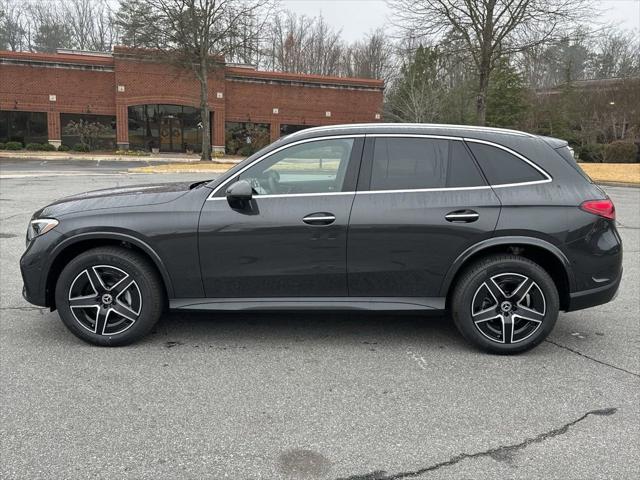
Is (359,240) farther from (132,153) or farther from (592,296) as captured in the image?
(132,153)

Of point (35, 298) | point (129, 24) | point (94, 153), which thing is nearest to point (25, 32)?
point (94, 153)

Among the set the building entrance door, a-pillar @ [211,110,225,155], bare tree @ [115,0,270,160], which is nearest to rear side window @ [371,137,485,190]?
bare tree @ [115,0,270,160]

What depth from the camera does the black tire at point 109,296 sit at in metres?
3.97

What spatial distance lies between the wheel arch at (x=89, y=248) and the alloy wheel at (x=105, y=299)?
0.68ft

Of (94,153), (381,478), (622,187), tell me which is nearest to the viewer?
(381,478)

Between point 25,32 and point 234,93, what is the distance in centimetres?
3550

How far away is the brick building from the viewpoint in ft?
121

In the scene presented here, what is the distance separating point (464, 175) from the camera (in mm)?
4008

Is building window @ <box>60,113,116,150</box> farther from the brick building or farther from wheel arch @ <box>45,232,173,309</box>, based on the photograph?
wheel arch @ <box>45,232,173,309</box>

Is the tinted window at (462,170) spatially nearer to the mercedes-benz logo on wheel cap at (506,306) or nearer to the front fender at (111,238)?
the mercedes-benz logo on wheel cap at (506,306)

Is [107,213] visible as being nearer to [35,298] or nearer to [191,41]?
[35,298]

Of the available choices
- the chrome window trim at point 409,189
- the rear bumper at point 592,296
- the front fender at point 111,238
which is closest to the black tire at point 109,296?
the front fender at point 111,238

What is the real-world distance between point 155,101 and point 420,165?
125 ft

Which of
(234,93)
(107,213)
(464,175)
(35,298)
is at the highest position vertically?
(234,93)
